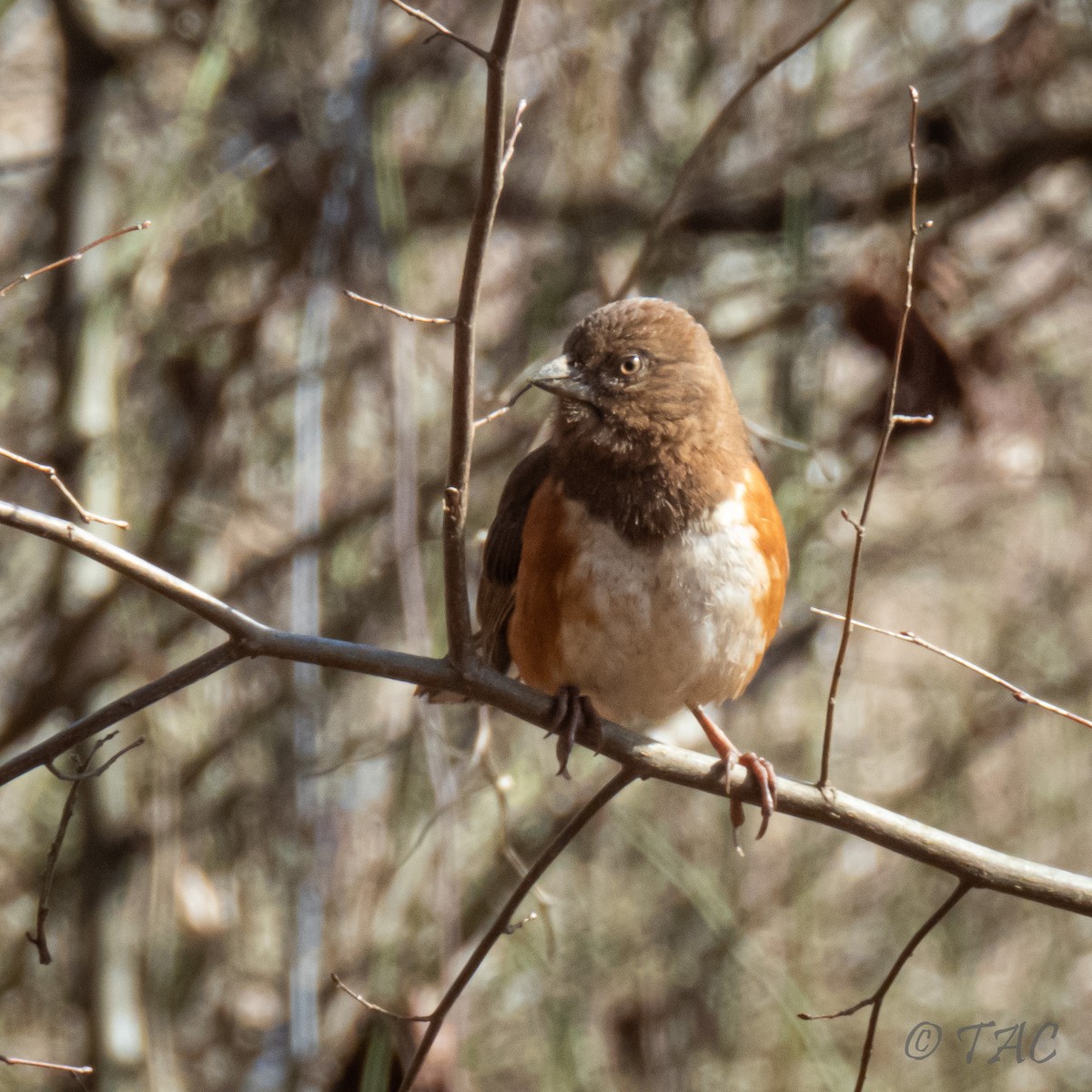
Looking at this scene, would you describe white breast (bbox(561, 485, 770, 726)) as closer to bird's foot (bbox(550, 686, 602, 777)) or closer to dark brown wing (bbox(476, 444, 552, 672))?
bird's foot (bbox(550, 686, 602, 777))

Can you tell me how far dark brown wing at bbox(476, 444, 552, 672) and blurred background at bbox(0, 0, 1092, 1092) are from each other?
0.64 m

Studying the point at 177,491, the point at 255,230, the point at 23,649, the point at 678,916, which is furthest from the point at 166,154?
the point at 678,916

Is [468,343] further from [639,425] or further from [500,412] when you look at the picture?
[639,425]

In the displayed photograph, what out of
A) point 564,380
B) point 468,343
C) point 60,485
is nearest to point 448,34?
point 468,343

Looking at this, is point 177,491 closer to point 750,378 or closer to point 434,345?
point 434,345

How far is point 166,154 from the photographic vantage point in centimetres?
425

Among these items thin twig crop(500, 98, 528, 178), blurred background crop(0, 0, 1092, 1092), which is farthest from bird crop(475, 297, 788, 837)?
blurred background crop(0, 0, 1092, 1092)

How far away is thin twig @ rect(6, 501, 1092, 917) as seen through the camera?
171cm

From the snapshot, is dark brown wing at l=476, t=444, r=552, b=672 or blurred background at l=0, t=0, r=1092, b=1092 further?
blurred background at l=0, t=0, r=1092, b=1092

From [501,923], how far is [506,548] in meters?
1.07

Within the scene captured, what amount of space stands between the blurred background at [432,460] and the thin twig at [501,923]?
153 centimetres

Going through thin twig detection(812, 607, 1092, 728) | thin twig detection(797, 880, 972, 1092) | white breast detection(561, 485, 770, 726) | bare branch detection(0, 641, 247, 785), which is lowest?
thin twig detection(797, 880, 972, 1092)

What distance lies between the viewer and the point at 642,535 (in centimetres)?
267

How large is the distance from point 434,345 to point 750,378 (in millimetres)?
1164
